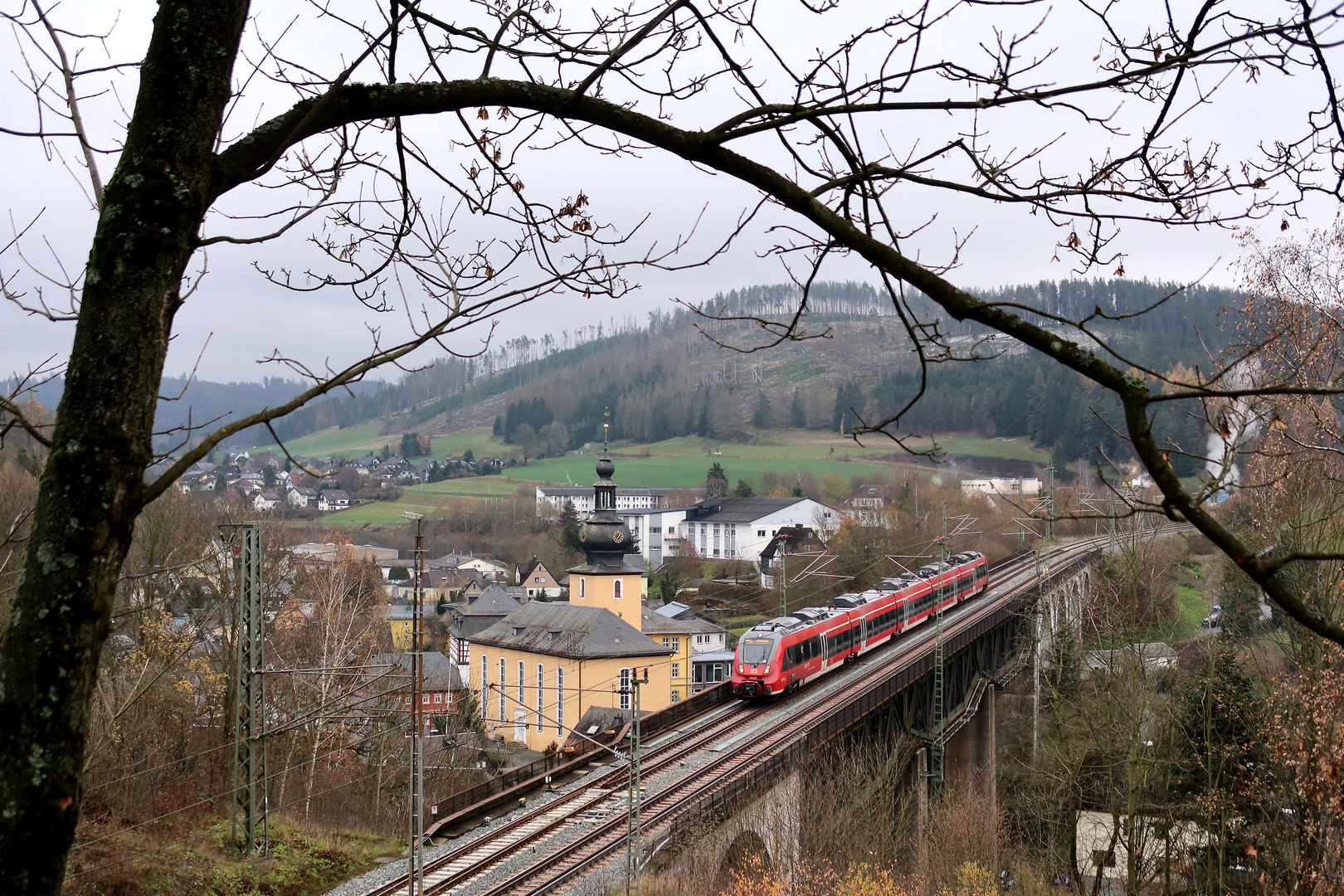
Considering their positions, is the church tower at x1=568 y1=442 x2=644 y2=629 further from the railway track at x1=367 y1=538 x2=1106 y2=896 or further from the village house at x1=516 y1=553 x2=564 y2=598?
the village house at x1=516 y1=553 x2=564 y2=598

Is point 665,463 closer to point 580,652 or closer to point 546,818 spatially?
point 580,652

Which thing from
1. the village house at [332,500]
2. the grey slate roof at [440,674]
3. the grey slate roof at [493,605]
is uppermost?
the village house at [332,500]

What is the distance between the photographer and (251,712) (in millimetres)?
16328

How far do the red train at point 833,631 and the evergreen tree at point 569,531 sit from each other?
43.5 metres

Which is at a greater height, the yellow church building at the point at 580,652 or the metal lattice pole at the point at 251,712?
the metal lattice pole at the point at 251,712

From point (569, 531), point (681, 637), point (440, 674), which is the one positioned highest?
point (569, 531)

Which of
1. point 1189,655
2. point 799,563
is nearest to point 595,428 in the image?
point 799,563

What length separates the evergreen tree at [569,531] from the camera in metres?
85.4

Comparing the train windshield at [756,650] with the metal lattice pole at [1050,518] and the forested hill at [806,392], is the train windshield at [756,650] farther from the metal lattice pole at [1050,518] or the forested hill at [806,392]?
the forested hill at [806,392]

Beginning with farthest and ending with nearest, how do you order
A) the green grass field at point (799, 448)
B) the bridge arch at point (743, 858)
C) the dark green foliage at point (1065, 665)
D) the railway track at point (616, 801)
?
1. the green grass field at point (799, 448)
2. the dark green foliage at point (1065, 665)
3. the bridge arch at point (743, 858)
4. the railway track at point (616, 801)

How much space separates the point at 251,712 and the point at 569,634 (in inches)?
1177

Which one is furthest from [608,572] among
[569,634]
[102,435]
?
[102,435]

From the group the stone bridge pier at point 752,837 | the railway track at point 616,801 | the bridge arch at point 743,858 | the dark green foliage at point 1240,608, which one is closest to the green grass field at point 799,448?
the dark green foliage at point 1240,608

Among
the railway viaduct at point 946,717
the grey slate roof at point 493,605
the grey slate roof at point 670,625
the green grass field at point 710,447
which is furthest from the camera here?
the green grass field at point 710,447
